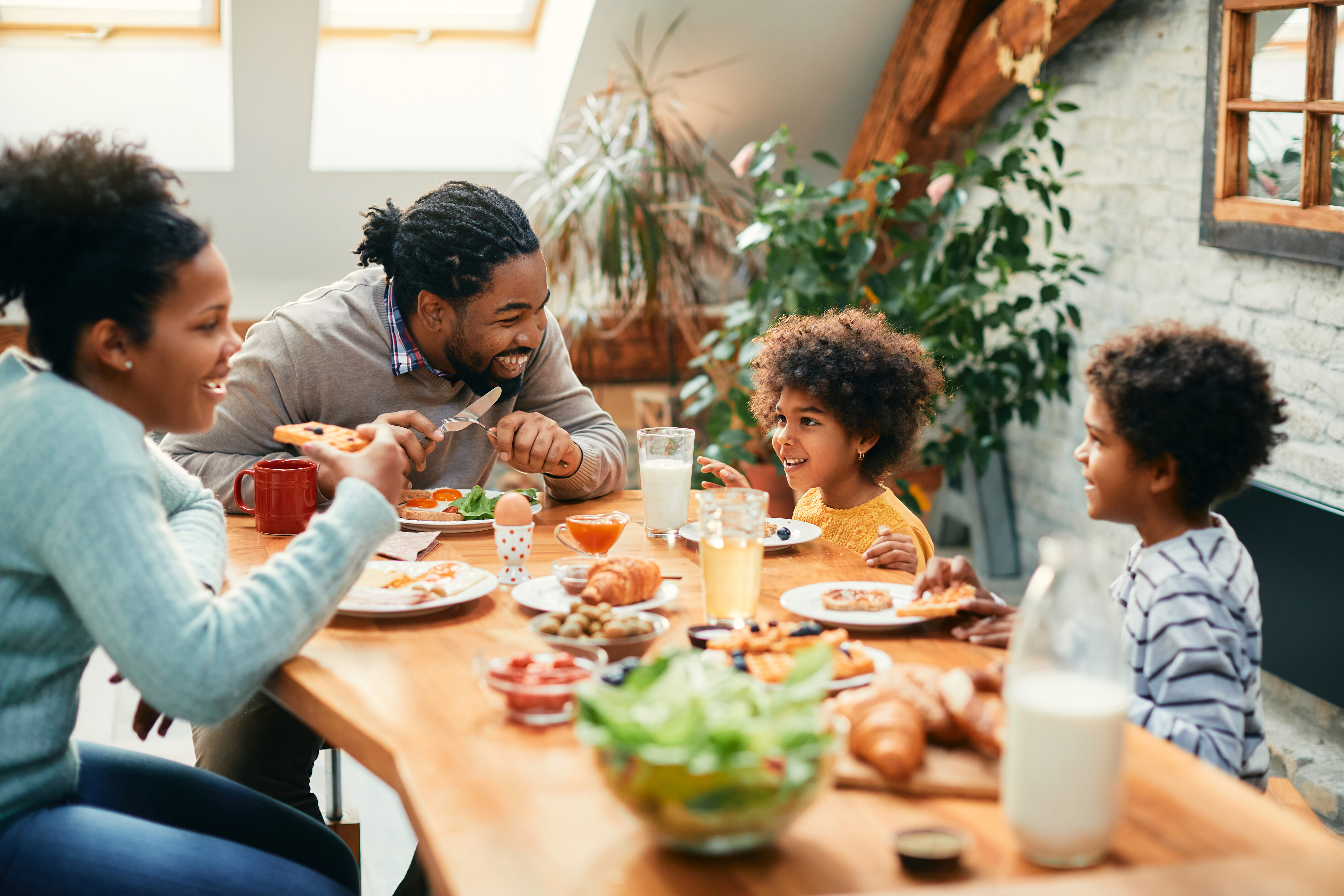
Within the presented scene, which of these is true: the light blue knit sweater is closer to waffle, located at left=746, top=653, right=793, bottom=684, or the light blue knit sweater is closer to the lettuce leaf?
waffle, located at left=746, top=653, right=793, bottom=684

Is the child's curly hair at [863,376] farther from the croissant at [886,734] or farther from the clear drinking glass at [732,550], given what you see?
the croissant at [886,734]

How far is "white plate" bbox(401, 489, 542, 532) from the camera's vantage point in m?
1.76

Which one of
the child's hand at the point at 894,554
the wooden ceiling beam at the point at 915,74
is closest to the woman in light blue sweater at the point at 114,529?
the child's hand at the point at 894,554

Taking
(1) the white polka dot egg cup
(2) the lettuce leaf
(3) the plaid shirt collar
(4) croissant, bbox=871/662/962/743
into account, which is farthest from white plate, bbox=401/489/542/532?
(4) croissant, bbox=871/662/962/743

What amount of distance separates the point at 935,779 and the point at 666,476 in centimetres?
87

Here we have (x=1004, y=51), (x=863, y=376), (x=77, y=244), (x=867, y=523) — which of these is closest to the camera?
(x=77, y=244)

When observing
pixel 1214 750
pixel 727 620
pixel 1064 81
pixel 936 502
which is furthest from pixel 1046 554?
pixel 936 502

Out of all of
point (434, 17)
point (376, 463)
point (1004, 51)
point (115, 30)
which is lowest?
point (376, 463)

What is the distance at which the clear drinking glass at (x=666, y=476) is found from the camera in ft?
5.65

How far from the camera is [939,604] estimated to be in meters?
1.30

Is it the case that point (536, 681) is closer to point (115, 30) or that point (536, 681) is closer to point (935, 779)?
point (935, 779)

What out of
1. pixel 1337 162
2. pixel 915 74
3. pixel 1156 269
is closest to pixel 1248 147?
pixel 1337 162

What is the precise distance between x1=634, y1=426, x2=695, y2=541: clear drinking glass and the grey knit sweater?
0.26 meters

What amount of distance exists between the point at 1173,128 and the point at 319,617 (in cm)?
272
